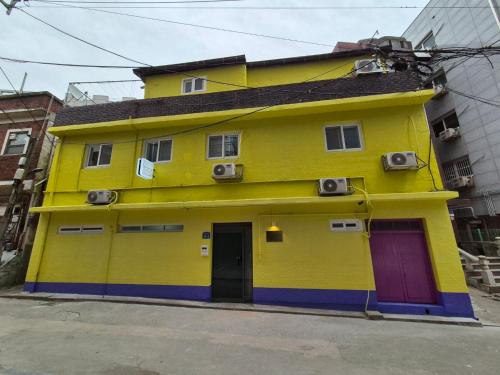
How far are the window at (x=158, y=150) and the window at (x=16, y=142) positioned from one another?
281 inches

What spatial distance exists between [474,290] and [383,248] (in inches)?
214

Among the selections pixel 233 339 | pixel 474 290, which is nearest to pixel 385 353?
pixel 233 339

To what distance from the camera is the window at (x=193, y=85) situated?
431 inches

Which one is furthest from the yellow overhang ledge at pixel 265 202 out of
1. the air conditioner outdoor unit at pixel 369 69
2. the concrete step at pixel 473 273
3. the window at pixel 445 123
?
the window at pixel 445 123

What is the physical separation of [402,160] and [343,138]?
1.92 meters

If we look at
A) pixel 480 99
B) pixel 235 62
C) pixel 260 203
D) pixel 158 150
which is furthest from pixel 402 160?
pixel 480 99

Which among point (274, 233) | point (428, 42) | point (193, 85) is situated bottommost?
point (274, 233)

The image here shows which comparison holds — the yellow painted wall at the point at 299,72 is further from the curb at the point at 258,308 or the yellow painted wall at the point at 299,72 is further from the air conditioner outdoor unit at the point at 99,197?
the curb at the point at 258,308

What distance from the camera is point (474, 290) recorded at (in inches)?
379

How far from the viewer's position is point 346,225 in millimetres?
7781

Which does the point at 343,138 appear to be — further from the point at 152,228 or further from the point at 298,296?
the point at 152,228

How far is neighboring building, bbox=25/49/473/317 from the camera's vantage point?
7.46 meters

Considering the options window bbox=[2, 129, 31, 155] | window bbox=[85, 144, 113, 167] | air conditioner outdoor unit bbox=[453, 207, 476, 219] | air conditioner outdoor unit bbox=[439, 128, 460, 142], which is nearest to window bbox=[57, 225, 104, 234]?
window bbox=[85, 144, 113, 167]

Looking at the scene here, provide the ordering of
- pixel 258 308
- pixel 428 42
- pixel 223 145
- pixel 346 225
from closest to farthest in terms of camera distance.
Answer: pixel 258 308, pixel 346 225, pixel 223 145, pixel 428 42
